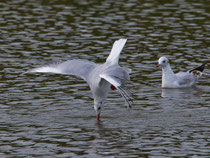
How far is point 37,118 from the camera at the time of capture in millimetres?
15945

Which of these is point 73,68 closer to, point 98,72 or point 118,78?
point 98,72

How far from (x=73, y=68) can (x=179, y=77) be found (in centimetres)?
537

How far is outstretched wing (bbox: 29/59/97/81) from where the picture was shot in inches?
605

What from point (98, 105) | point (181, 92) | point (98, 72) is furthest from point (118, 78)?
point (181, 92)

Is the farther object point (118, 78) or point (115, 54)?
point (115, 54)

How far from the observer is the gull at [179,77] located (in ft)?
64.4

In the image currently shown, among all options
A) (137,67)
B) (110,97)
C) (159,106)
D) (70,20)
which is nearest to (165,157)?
(159,106)

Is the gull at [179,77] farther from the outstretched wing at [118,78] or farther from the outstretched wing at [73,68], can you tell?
the outstretched wing at [118,78]

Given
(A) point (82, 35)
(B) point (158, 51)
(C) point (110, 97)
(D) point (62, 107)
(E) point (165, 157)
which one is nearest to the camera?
(E) point (165, 157)

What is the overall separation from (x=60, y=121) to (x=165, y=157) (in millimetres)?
3908

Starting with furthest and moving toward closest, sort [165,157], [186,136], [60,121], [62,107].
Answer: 1. [62,107]
2. [60,121]
3. [186,136]
4. [165,157]

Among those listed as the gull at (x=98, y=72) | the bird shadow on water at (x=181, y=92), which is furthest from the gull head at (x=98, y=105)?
the bird shadow on water at (x=181, y=92)

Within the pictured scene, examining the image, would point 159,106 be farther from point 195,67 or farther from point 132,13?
point 132,13

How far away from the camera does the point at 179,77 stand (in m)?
19.8
